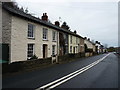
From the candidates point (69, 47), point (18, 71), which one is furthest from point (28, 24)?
point (69, 47)

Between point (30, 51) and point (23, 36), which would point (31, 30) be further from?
point (30, 51)

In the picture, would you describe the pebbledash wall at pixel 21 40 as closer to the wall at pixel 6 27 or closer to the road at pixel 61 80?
the wall at pixel 6 27

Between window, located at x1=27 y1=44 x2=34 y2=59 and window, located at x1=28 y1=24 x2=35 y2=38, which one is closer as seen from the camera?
window, located at x1=27 y1=44 x2=34 y2=59

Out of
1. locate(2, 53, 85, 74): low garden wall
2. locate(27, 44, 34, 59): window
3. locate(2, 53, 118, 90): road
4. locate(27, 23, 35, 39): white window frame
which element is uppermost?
locate(27, 23, 35, 39): white window frame

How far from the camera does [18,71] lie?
1395 centimetres

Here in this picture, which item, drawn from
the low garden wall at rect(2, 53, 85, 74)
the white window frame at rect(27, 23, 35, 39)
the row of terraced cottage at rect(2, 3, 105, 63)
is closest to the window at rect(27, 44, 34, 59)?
the row of terraced cottage at rect(2, 3, 105, 63)

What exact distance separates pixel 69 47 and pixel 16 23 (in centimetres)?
2136

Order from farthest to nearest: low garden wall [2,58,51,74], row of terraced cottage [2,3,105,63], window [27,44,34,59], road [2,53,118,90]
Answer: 1. window [27,44,34,59]
2. row of terraced cottage [2,3,105,63]
3. low garden wall [2,58,51,74]
4. road [2,53,118,90]

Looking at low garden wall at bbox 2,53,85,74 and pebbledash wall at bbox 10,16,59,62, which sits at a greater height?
pebbledash wall at bbox 10,16,59,62

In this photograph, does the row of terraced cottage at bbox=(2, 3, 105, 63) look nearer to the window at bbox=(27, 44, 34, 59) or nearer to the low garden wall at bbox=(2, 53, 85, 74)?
the window at bbox=(27, 44, 34, 59)

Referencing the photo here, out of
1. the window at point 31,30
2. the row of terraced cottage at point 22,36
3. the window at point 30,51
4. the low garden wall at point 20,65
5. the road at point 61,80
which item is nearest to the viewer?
the road at point 61,80

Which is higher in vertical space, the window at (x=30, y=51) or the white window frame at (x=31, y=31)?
the white window frame at (x=31, y=31)

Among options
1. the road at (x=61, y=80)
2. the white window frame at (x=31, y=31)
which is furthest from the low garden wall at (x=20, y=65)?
the white window frame at (x=31, y=31)

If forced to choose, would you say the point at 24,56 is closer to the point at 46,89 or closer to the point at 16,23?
the point at 16,23
